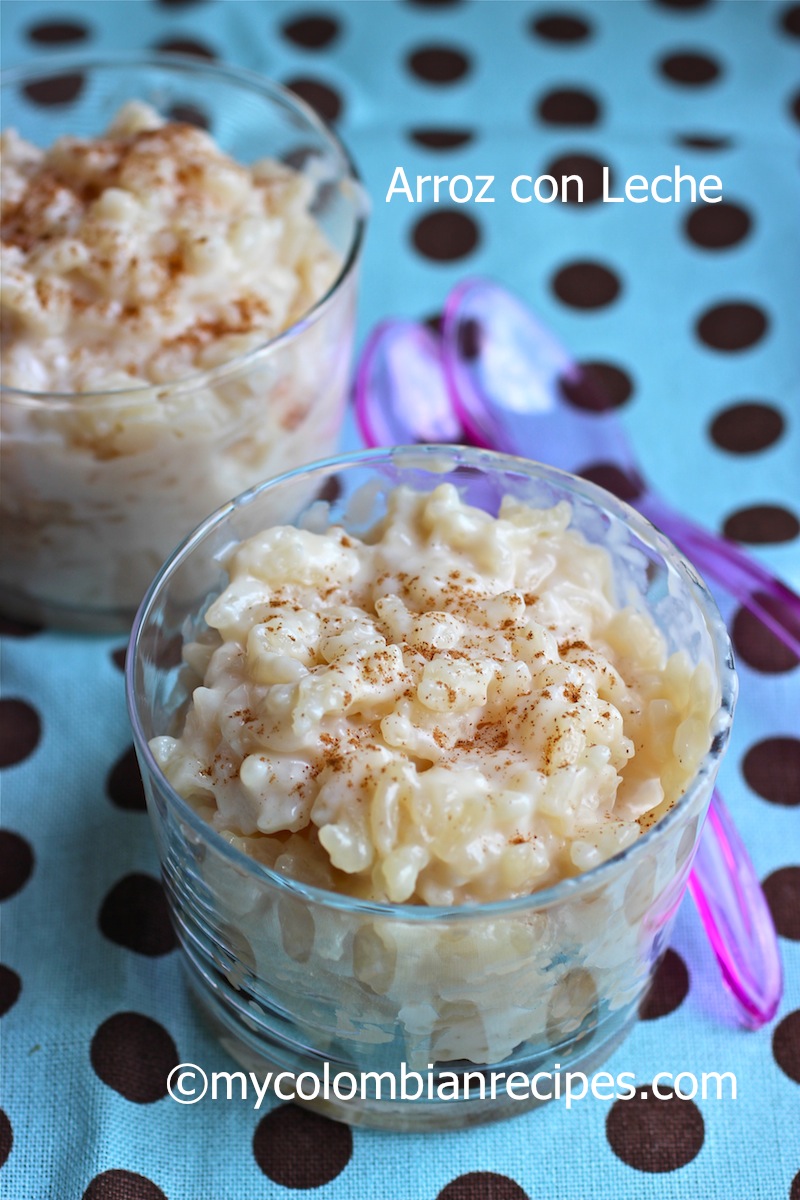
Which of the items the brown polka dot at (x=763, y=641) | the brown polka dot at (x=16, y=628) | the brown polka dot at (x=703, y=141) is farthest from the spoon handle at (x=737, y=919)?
the brown polka dot at (x=703, y=141)

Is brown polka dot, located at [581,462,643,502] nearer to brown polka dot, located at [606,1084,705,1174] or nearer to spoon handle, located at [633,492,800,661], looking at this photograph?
spoon handle, located at [633,492,800,661]

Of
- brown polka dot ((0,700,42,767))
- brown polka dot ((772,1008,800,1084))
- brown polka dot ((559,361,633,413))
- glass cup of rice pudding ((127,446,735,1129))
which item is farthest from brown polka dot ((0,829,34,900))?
brown polka dot ((559,361,633,413))

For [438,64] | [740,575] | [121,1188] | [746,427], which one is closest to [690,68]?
[438,64]

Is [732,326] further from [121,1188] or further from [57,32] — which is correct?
[121,1188]

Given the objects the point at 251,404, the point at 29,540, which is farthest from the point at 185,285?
the point at 29,540

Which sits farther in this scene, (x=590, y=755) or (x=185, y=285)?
(x=185, y=285)

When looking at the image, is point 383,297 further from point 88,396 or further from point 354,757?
point 354,757
